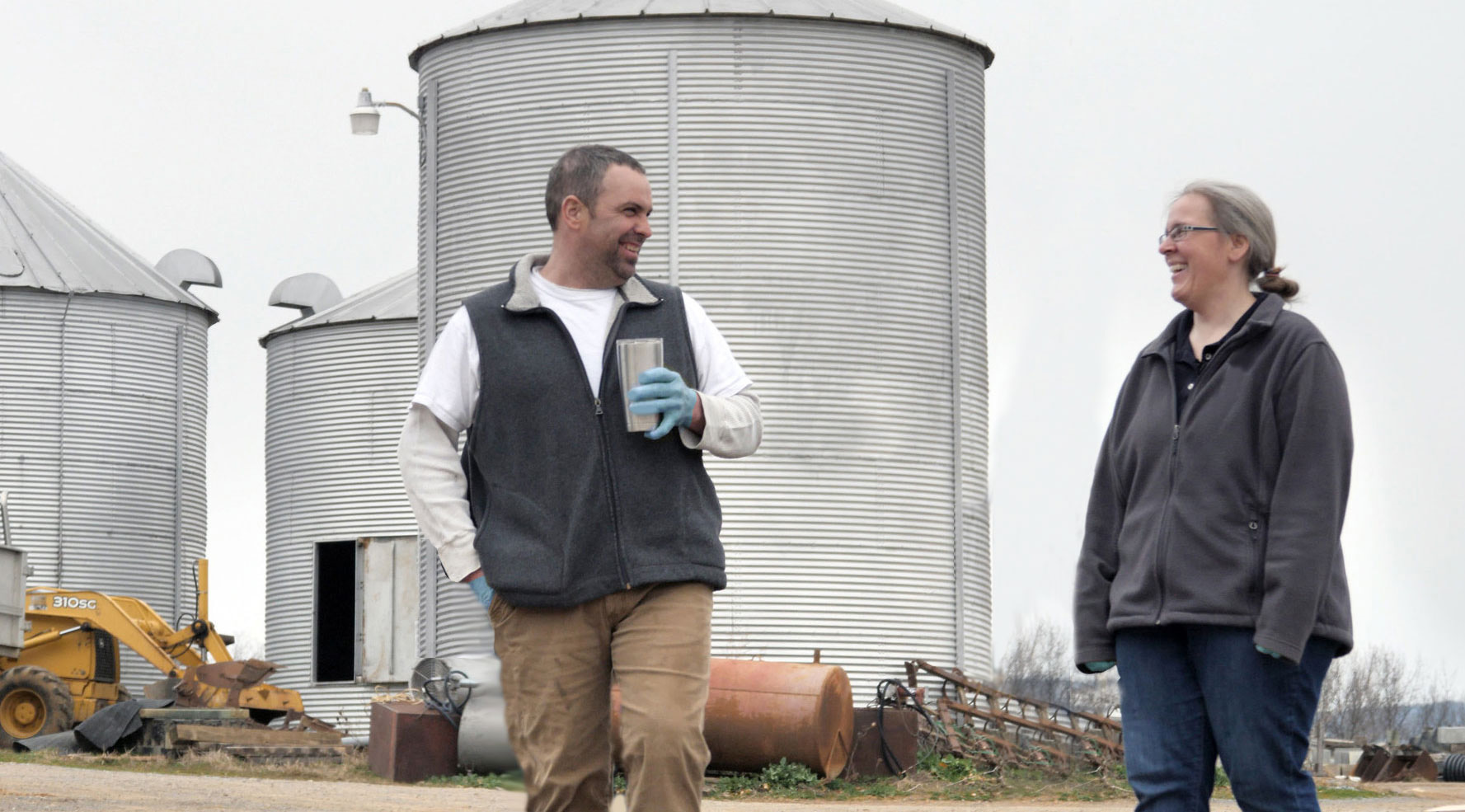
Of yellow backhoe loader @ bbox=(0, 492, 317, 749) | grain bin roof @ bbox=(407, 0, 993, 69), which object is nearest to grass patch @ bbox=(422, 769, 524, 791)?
grain bin roof @ bbox=(407, 0, 993, 69)

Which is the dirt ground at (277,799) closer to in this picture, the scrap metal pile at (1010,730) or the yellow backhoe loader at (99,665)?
the scrap metal pile at (1010,730)

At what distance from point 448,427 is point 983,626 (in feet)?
51.6

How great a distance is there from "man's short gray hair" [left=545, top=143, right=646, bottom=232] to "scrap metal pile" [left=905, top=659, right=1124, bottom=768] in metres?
12.5

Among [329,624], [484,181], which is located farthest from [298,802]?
[329,624]

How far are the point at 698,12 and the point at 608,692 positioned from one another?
49.7 feet

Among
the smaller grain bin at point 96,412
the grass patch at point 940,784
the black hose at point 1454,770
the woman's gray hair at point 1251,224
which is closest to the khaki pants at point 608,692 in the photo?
the woman's gray hair at point 1251,224

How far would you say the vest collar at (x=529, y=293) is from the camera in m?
5.02

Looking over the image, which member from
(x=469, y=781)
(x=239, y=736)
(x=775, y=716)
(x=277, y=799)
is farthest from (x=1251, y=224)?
(x=239, y=736)

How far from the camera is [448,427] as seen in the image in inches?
201

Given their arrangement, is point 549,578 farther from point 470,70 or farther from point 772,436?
point 470,70

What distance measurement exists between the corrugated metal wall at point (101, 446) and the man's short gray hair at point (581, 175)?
27.5 m

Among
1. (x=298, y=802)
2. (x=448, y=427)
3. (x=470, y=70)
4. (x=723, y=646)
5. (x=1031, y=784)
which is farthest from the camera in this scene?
(x=470, y=70)

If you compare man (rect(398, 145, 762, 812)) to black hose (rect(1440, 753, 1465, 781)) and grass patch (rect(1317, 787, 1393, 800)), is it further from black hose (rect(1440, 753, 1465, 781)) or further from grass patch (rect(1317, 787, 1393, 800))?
black hose (rect(1440, 753, 1465, 781))

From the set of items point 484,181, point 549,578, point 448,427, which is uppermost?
point 484,181
